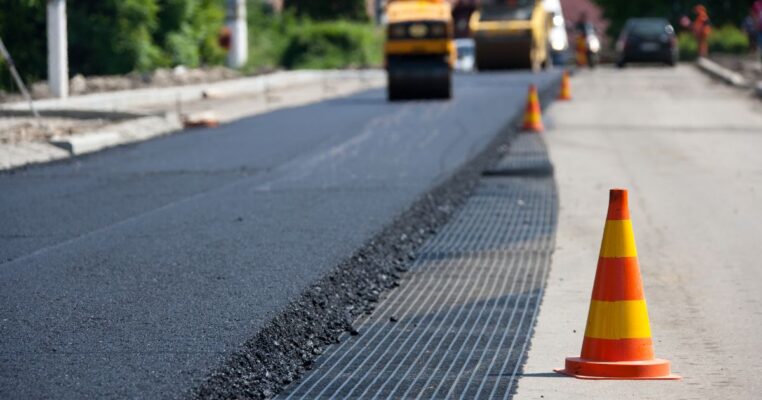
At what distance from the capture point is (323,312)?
8500mm

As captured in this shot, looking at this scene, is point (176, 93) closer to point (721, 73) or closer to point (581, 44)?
point (721, 73)

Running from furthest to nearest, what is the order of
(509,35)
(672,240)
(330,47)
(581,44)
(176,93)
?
1. (581,44)
2. (330,47)
3. (509,35)
4. (176,93)
5. (672,240)

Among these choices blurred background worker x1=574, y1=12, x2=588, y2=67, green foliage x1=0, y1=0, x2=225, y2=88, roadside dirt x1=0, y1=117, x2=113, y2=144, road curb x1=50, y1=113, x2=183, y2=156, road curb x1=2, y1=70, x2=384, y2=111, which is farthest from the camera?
blurred background worker x1=574, y1=12, x2=588, y2=67

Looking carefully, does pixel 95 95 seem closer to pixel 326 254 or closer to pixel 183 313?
pixel 326 254

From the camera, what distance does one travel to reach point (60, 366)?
22.5ft

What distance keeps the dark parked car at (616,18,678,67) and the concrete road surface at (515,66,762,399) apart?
2252 centimetres

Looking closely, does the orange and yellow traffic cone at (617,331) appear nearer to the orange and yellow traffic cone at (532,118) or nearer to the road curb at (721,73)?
the orange and yellow traffic cone at (532,118)

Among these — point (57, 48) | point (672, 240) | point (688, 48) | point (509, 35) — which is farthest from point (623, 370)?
point (688, 48)

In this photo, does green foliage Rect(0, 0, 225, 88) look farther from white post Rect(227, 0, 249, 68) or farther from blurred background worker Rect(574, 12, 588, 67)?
blurred background worker Rect(574, 12, 588, 67)

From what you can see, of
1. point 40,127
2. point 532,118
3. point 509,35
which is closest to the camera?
point 40,127

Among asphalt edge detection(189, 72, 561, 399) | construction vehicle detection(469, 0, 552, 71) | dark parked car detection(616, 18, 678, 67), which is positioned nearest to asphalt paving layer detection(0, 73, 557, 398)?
asphalt edge detection(189, 72, 561, 399)

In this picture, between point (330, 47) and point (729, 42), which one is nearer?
point (330, 47)

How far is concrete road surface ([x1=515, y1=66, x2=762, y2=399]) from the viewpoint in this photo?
6.96 metres

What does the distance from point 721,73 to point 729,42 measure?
1815cm
